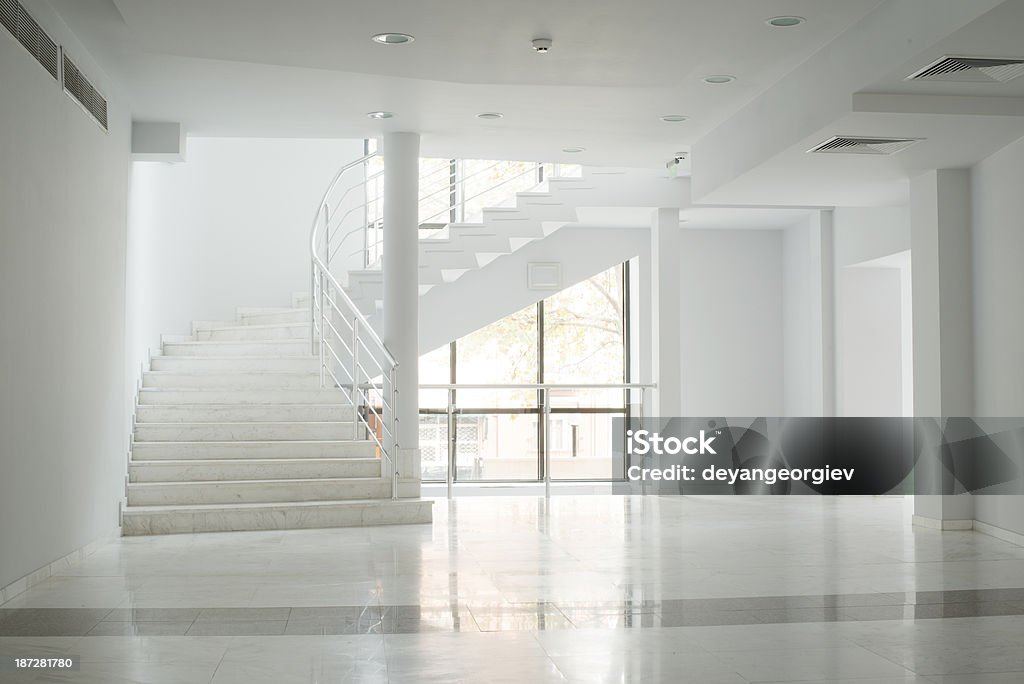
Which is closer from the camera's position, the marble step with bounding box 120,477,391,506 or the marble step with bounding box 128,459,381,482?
the marble step with bounding box 120,477,391,506

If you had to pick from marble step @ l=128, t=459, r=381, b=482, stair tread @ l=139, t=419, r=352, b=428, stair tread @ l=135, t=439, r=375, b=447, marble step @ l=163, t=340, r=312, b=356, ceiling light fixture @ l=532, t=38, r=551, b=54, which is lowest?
marble step @ l=128, t=459, r=381, b=482

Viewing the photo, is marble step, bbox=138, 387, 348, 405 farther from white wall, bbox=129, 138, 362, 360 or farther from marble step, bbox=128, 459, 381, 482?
marble step, bbox=128, 459, 381, 482

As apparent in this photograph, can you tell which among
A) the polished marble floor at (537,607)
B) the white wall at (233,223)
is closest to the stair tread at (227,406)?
the white wall at (233,223)

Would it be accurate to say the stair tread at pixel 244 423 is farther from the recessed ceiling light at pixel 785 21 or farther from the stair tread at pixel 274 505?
the recessed ceiling light at pixel 785 21

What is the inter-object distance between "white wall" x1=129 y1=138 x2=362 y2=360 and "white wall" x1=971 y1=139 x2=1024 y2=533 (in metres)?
6.16

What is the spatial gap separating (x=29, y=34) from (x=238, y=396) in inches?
154

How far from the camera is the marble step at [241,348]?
29.3ft

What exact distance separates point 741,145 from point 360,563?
148 inches

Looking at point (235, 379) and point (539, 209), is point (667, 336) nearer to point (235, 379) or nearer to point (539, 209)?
point (539, 209)

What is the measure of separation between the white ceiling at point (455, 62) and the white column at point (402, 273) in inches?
9.9

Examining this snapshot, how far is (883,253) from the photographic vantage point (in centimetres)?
934

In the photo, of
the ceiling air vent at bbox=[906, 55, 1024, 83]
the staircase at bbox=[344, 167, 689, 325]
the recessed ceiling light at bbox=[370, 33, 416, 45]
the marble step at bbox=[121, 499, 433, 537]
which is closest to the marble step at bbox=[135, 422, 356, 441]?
the marble step at bbox=[121, 499, 433, 537]

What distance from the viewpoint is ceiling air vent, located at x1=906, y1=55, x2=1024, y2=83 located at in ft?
15.9

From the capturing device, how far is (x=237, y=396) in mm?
8258
